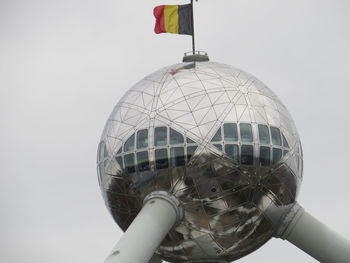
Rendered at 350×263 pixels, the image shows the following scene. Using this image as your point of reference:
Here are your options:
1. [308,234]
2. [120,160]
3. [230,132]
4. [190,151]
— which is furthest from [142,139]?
[308,234]

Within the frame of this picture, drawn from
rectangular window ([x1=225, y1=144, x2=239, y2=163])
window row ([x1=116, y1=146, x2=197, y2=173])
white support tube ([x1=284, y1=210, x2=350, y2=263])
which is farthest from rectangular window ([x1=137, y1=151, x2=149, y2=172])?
white support tube ([x1=284, y1=210, x2=350, y2=263])

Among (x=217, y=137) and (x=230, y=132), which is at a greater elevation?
(x=230, y=132)

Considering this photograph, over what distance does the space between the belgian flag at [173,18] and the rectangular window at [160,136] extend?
15.2 ft

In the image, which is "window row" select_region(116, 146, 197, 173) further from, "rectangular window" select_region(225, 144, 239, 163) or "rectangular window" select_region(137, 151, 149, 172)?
"rectangular window" select_region(225, 144, 239, 163)

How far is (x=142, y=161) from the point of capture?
18.1 m

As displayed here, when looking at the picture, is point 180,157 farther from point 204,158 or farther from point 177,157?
point 204,158

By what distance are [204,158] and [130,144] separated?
1786mm

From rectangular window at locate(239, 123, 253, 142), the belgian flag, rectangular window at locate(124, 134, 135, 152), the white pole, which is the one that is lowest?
the white pole

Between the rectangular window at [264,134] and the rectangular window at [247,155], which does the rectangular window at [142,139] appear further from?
the rectangular window at [264,134]

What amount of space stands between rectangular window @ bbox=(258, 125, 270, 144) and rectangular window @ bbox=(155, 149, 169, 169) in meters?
2.16

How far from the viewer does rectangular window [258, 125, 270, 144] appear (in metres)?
18.3

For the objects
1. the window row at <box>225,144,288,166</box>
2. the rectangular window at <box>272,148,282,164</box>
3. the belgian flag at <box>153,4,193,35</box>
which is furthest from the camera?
the belgian flag at <box>153,4,193,35</box>

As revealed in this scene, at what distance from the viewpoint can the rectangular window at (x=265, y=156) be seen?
→ 59.7ft

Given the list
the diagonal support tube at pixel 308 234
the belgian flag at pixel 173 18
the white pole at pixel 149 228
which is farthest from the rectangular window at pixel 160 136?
the belgian flag at pixel 173 18
